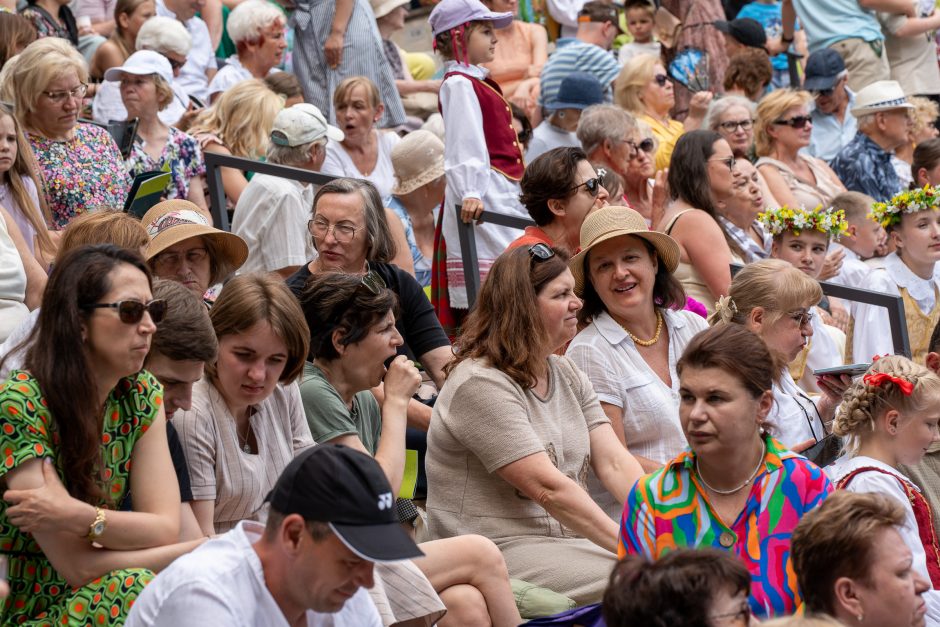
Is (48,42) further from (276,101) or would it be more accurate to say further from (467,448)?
(467,448)

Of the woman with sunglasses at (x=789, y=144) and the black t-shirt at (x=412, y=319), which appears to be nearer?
the black t-shirt at (x=412, y=319)

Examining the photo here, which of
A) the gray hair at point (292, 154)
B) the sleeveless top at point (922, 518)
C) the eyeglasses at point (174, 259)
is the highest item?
the gray hair at point (292, 154)

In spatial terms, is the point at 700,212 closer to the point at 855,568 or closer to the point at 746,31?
the point at 855,568

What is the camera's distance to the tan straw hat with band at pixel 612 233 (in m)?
5.47

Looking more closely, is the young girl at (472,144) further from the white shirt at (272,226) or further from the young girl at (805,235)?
the young girl at (805,235)

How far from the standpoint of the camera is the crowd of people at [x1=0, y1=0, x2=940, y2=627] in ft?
11.2

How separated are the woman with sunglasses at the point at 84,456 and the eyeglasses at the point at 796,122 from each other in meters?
6.36

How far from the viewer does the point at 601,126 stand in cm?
764

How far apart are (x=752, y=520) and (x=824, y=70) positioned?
7576 mm

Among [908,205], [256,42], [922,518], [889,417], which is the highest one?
[256,42]

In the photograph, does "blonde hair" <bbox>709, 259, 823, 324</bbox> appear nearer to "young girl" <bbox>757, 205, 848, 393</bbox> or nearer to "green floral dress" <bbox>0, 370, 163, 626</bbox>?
"young girl" <bbox>757, 205, 848, 393</bbox>

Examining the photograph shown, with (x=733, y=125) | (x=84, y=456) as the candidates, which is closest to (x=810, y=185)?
(x=733, y=125)

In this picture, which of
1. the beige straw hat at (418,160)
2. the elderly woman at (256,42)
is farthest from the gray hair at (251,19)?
the beige straw hat at (418,160)

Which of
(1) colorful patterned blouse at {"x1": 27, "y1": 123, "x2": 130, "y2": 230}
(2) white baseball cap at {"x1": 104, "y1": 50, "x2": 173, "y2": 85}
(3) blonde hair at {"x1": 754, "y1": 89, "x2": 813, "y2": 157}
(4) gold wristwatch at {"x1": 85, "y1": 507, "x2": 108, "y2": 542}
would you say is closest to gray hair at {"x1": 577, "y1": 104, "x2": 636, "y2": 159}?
(3) blonde hair at {"x1": 754, "y1": 89, "x2": 813, "y2": 157}
